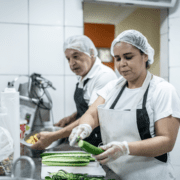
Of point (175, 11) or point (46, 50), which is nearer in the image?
point (46, 50)

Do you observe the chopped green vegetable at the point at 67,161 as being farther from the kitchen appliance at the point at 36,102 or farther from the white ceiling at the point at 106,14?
the white ceiling at the point at 106,14

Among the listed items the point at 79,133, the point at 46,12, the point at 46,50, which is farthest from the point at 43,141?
the point at 46,12

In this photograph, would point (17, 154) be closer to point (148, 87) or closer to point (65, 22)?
point (148, 87)

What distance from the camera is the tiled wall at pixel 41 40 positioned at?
202 cm

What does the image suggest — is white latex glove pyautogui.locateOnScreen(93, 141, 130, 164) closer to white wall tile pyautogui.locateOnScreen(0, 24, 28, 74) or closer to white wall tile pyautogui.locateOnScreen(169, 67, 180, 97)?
white wall tile pyautogui.locateOnScreen(0, 24, 28, 74)

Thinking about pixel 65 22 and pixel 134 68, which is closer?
pixel 134 68

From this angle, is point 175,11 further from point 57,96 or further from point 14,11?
point 14,11

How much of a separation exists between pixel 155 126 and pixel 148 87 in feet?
0.72

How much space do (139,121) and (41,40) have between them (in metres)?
1.45

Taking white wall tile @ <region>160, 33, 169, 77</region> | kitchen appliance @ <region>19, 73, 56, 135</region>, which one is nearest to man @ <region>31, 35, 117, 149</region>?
kitchen appliance @ <region>19, 73, 56, 135</region>

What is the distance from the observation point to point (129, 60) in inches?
43.9

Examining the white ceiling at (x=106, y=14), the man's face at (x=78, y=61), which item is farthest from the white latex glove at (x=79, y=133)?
the white ceiling at (x=106, y=14)

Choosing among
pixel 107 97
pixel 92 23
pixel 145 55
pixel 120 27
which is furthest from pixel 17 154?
pixel 120 27

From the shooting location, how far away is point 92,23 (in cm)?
349
